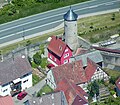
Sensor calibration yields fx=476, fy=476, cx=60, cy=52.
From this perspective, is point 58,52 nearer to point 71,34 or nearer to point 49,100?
point 71,34

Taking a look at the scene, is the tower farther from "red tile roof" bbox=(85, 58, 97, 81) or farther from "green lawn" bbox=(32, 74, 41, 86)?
"green lawn" bbox=(32, 74, 41, 86)

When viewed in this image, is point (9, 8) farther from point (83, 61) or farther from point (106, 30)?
point (83, 61)

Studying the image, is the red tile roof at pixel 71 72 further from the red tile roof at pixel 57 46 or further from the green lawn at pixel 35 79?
the red tile roof at pixel 57 46

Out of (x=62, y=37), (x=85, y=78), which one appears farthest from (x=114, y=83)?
(x=62, y=37)

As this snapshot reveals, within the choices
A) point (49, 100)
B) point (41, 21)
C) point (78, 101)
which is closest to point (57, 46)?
point (41, 21)

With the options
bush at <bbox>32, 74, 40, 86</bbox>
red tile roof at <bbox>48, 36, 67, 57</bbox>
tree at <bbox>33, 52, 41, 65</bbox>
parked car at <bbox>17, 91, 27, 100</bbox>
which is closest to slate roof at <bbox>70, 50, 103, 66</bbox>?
red tile roof at <bbox>48, 36, 67, 57</bbox>
